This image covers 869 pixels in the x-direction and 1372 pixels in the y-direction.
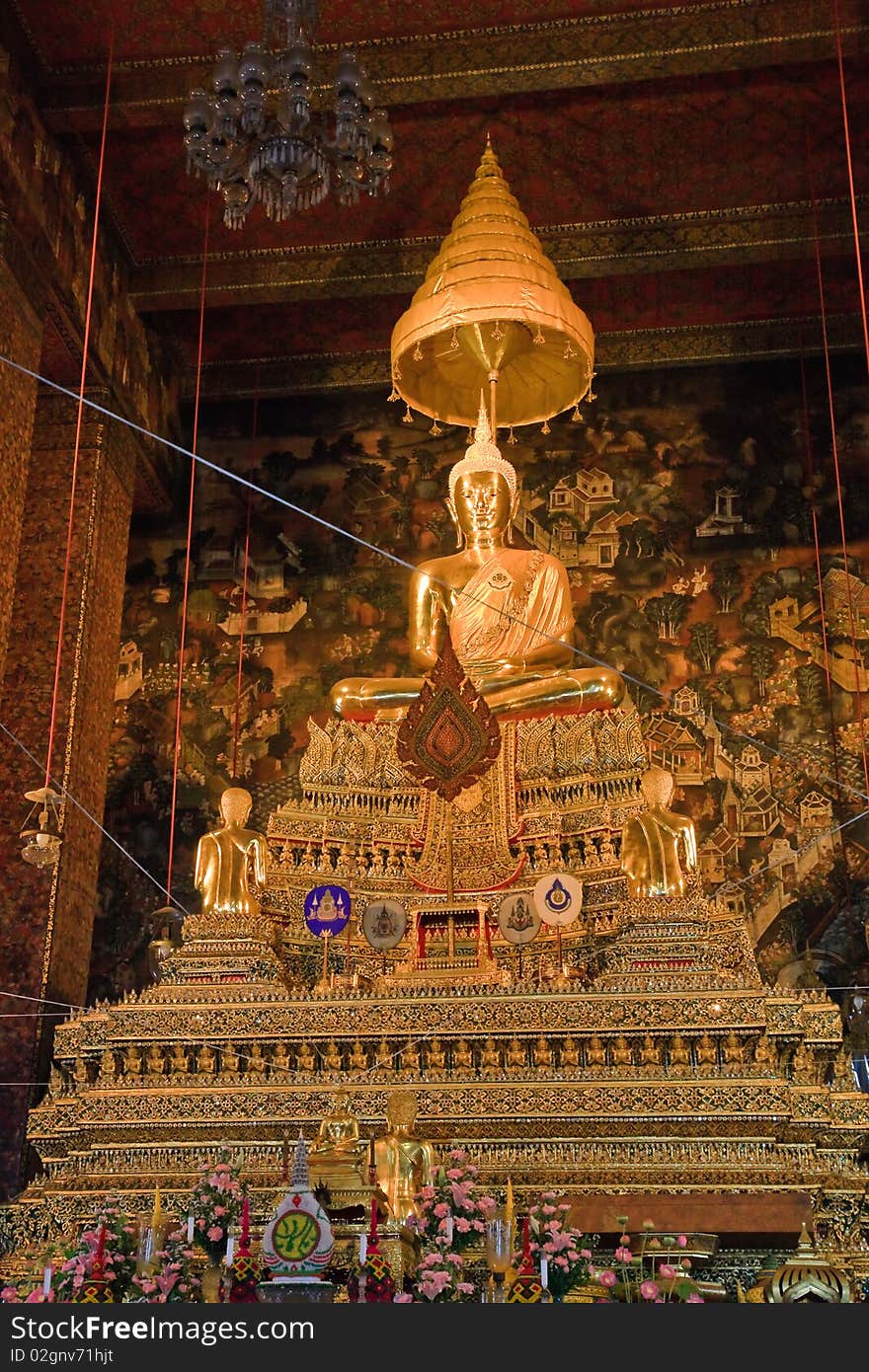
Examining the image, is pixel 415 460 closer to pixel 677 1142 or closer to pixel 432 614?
pixel 432 614

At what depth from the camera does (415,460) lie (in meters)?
9.91

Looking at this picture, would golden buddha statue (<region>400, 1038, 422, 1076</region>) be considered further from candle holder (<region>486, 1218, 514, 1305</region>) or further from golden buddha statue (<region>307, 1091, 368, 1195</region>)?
candle holder (<region>486, 1218, 514, 1305</region>)

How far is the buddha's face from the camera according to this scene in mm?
7844

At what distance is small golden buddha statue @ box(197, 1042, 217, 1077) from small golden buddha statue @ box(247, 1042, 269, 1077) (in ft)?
0.42

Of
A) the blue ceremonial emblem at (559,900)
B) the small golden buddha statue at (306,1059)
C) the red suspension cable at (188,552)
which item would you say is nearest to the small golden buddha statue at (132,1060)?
the small golden buddha statue at (306,1059)

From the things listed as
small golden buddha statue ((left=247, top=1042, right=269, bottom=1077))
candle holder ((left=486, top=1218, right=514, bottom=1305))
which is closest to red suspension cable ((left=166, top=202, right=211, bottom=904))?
small golden buddha statue ((left=247, top=1042, right=269, bottom=1077))

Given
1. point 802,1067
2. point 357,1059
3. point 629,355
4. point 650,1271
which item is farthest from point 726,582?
point 650,1271

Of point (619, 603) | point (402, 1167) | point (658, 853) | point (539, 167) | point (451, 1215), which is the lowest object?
point (451, 1215)

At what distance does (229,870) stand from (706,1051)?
7.29ft

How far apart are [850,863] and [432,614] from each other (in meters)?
2.77

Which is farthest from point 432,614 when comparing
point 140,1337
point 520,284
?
point 140,1337

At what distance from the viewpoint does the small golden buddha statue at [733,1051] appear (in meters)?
4.91

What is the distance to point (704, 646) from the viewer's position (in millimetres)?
9141

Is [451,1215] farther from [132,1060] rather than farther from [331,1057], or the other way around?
[132,1060]
